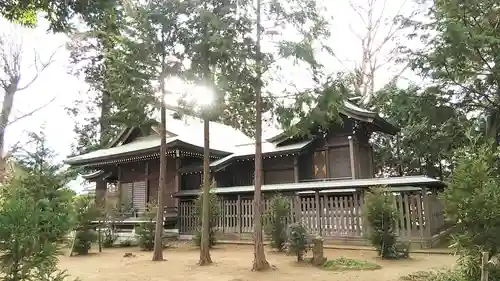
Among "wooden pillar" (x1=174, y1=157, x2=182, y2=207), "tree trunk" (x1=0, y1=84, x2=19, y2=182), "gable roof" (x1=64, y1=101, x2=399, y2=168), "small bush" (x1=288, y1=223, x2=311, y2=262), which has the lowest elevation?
"small bush" (x1=288, y1=223, x2=311, y2=262)

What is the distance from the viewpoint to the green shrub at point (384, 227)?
9.98 m

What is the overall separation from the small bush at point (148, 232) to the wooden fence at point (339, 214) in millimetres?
2248

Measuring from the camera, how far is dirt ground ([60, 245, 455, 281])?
8.00 meters

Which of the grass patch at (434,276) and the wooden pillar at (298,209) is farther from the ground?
the wooden pillar at (298,209)

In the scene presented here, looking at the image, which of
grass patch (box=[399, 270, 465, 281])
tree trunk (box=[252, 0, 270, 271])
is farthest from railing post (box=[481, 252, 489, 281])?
tree trunk (box=[252, 0, 270, 271])

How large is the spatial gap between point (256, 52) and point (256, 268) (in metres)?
5.07

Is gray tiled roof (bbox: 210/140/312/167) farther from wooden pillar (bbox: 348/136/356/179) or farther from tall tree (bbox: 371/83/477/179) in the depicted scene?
tall tree (bbox: 371/83/477/179)

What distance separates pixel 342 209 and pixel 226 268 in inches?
206

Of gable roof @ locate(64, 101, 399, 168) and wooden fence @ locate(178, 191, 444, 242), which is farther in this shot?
gable roof @ locate(64, 101, 399, 168)

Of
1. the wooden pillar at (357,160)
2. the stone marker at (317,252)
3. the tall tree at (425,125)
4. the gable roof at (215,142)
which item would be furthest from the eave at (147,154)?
the stone marker at (317,252)

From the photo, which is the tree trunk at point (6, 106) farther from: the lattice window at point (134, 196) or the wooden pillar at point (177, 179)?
the wooden pillar at point (177, 179)

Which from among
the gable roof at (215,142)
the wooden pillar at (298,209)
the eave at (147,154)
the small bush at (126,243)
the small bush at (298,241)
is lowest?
the small bush at (126,243)

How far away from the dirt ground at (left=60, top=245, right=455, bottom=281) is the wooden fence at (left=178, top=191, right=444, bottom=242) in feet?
4.23

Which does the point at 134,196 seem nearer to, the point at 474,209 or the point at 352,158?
the point at 352,158
